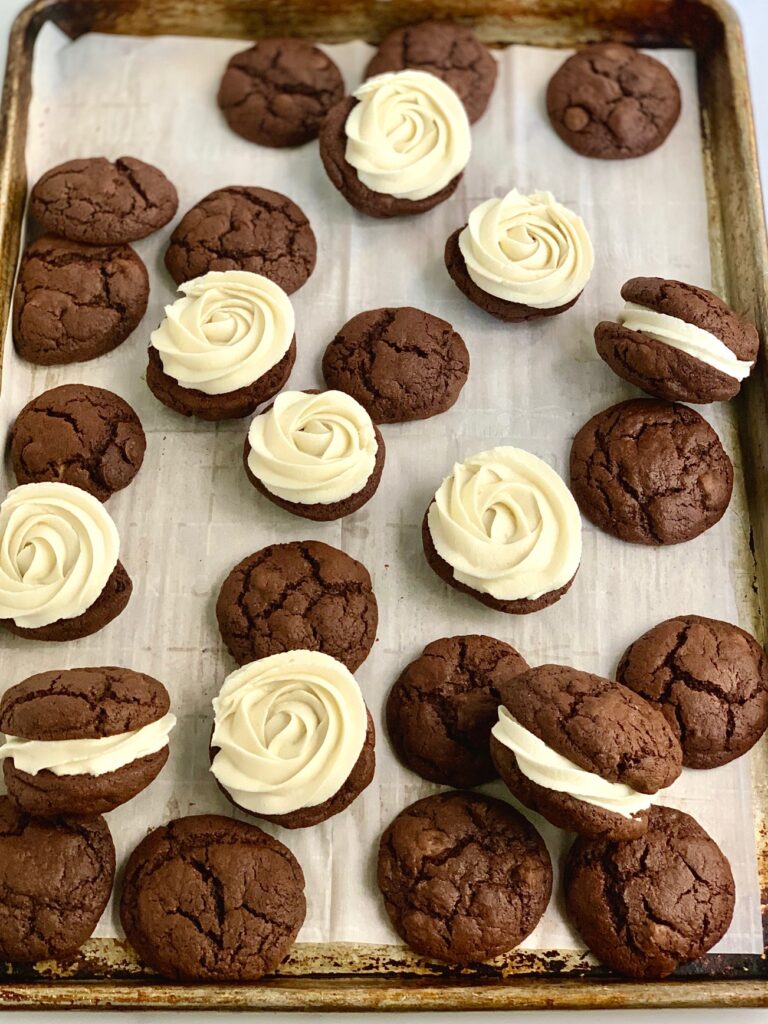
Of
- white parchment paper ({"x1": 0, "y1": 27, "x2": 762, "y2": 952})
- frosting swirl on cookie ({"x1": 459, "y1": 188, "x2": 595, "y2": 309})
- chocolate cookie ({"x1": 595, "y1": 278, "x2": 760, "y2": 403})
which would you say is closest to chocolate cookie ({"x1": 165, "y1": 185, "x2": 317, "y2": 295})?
white parchment paper ({"x1": 0, "y1": 27, "x2": 762, "y2": 952})

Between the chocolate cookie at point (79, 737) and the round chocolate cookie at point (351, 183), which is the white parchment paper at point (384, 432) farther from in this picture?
the chocolate cookie at point (79, 737)

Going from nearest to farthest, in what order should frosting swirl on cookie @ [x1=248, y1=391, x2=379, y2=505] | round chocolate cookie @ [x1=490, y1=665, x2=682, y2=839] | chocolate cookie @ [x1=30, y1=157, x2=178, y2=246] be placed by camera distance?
round chocolate cookie @ [x1=490, y1=665, x2=682, y2=839], frosting swirl on cookie @ [x1=248, y1=391, x2=379, y2=505], chocolate cookie @ [x1=30, y1=157, x2=178, y2=246]

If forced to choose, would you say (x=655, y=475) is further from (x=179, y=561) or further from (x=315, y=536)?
(x=179, y=561)

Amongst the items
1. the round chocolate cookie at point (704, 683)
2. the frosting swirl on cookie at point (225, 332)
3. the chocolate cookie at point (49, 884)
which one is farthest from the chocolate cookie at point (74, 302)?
the round chocolate cookie at point (704, 683)

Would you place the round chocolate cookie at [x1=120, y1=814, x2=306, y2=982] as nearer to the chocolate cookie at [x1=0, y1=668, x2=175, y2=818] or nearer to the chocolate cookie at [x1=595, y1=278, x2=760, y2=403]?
the chocolate cookie at [x1=0, y1=668, x2=175, y2=818]

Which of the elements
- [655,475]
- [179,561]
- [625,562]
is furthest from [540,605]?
[179,561]

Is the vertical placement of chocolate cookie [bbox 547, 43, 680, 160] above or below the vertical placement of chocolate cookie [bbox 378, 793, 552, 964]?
above

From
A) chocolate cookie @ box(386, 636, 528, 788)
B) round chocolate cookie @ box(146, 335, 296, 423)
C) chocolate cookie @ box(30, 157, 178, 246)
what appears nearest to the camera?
chocolate cookie @ box(386, 636, 528, 788)
